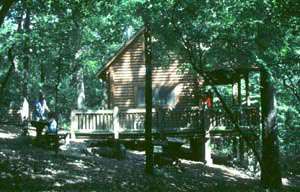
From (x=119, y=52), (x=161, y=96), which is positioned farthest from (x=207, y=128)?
(x=119, y=52)

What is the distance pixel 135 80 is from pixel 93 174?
1355 cm

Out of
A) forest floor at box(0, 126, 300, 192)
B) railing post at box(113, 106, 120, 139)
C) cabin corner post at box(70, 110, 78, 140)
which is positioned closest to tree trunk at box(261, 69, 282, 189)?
forest floor at box(0, 126, 300, 192)

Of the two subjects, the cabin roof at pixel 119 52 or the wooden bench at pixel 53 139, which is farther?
the cabin roof at pixel 119 52

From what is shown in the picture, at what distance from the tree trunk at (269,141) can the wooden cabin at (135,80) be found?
379 inches

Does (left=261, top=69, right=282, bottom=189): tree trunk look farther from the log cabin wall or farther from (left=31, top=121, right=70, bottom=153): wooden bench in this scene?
the log cabin wall

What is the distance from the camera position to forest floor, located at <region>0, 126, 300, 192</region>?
1562cm

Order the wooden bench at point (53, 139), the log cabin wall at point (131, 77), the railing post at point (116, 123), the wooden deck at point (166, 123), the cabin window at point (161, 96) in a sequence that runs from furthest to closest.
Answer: the log cabin wall at point (131, 77) < the cabin window at point (161, 96) < the railing post at point (116, 123) < the wooden deck at point (166, 123) < the wooden bench at point (53, 139)

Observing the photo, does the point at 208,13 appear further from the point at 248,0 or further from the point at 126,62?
the point at 126,62

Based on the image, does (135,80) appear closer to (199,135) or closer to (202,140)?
(199,135)

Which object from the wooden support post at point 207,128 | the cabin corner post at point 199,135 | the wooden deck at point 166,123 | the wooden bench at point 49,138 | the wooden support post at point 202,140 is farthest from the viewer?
the wooden deck at point 166,123

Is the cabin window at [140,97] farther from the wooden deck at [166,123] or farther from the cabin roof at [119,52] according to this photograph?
the wooden deck at [166,123]

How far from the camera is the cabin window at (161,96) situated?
3034 cm

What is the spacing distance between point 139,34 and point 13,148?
12095mm

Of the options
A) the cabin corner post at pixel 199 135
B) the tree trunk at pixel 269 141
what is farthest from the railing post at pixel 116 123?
the tree trunk at pixel 269 141
